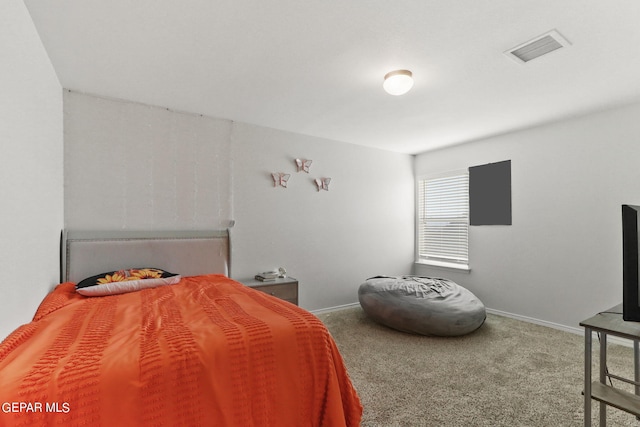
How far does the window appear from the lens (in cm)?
463

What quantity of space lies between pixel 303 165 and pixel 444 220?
2.44 metres

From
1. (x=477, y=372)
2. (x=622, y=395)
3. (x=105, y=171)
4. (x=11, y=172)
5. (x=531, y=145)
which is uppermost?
(x=531, y=145)

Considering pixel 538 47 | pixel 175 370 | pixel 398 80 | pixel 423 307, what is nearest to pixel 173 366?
pixel 175 370

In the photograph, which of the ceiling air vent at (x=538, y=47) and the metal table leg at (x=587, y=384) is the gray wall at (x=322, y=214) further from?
the metal table leg at (x=587, y=384)

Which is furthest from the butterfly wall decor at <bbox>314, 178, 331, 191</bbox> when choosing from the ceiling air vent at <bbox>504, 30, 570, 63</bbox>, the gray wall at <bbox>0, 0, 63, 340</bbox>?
the gray wall at <bbox>0, 0, 63, 340</bbox>

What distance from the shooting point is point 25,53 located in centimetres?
176

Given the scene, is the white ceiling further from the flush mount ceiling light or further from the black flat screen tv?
the black flat screen tv

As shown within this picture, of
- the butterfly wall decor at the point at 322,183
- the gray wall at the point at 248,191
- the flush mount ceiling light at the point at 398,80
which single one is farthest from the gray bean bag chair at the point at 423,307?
the flush mount ceiling light at the point at 398,80

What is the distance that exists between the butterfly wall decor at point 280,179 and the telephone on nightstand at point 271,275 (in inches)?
41.9

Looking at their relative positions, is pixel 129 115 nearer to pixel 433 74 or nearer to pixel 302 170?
pixel 302 170

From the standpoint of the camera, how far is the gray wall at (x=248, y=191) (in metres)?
2.97

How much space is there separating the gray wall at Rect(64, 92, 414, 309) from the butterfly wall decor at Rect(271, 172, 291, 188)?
6cm

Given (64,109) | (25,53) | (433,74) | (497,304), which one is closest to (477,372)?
(497,304)

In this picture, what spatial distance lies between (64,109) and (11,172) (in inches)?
64.8
